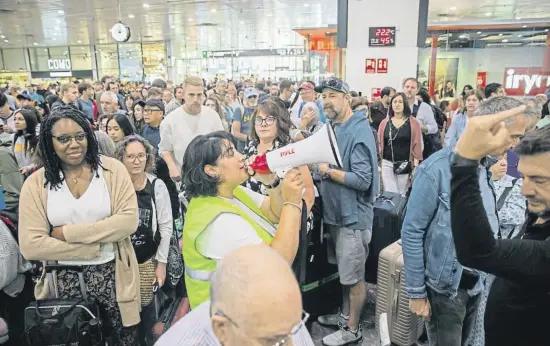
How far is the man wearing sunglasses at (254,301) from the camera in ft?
2.82

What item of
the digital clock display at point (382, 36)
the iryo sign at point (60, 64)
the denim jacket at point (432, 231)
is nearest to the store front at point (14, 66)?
the iryo sign at point (60, 64)

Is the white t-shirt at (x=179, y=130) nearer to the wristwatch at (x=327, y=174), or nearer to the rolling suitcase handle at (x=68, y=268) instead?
the wristwatch at (x=327, y=174)

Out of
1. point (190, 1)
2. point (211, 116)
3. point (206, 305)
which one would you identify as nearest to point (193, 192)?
point (206, 305)

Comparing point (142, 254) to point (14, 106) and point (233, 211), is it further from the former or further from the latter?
Result: point (14, 106)

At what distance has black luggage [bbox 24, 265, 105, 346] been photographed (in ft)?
6.50


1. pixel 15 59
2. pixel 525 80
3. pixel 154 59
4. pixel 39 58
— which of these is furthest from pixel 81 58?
pixel 525 80

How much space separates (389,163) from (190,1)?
883 centimetres

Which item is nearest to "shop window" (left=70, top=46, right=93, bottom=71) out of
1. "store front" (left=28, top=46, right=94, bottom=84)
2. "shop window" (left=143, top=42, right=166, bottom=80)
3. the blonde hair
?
"store front" (left=28, top=46, right=94, bottom=84)

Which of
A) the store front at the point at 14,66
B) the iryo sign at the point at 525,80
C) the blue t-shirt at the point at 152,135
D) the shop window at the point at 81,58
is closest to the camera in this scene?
the blue t-shirt at the point at 152,135

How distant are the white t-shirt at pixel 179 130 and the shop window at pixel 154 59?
69.6ft

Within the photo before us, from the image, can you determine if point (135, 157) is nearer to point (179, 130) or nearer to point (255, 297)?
point (179, 130)

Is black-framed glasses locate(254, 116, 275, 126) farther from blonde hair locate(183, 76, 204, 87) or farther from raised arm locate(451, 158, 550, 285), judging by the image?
raised arm locate(451, 158, 550, 285)

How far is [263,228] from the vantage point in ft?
5.71

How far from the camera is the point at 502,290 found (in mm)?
1337
